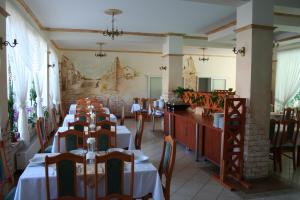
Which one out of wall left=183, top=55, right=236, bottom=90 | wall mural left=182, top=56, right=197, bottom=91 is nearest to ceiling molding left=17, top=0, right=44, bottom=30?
wall mural left=182, top=56, right=197, bottom=91

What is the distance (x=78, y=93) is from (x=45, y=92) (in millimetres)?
3653

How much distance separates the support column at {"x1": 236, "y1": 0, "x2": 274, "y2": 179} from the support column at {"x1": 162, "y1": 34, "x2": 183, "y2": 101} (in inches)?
139

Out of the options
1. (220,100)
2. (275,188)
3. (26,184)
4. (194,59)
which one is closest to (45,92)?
(220,100)

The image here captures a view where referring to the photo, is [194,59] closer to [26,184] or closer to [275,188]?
[275,188]

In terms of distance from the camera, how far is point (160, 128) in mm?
8758

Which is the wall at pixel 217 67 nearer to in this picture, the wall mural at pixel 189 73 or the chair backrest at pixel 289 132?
the wall mural at pixel 189 73

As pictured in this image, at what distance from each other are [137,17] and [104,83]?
5.89 metres

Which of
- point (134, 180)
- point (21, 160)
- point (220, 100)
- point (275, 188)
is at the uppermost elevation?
point (220, 100)

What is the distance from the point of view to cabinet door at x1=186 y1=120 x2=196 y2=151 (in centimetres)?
537

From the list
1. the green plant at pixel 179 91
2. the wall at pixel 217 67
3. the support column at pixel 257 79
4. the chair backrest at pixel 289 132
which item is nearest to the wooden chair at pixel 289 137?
the chair backrest at pixel 289 132

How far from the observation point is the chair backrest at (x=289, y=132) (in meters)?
4.47

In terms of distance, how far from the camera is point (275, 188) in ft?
12.5

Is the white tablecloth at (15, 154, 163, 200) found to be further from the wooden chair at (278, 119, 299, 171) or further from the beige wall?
the wooden chair at (278, 119, 299, 171)

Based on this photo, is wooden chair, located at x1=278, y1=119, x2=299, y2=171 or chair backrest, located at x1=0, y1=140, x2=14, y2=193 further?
wooden chair, located at x1=278, y1=119, x2=299, y2=171
